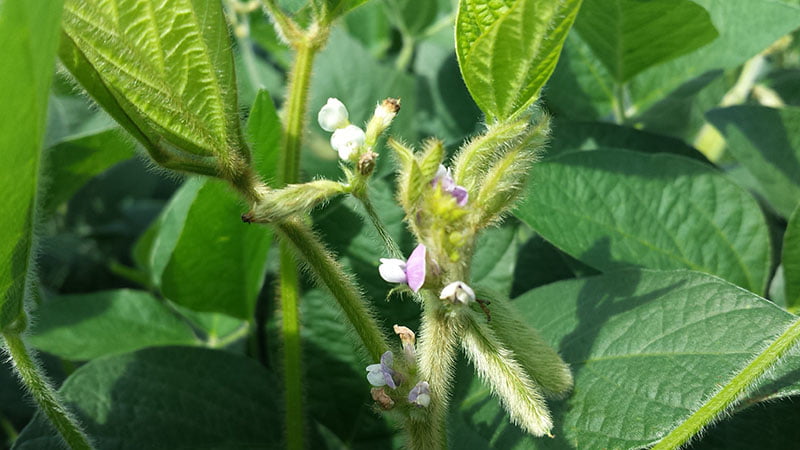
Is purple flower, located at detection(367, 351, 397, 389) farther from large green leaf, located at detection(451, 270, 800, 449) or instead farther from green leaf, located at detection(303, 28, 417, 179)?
green leaf, located at detection(303, 28, 417, 179)

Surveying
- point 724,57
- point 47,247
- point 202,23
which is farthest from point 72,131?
point 724,57

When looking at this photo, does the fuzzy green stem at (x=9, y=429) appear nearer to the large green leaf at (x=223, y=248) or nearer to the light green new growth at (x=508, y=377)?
the large green leaf at (x=223, y=248)

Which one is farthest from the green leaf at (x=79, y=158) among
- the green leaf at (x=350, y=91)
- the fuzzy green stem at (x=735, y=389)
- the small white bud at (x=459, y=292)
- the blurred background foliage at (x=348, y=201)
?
the fuzzy green stem at (x=735, y=389)

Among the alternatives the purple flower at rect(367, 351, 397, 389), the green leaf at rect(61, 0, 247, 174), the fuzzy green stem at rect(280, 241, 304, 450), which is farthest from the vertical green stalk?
the purple flower at rect(367, 351, 397, 389)

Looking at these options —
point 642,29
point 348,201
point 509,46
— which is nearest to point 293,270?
point 348,201

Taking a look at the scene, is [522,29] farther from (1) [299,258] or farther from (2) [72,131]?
(2) [72,131]

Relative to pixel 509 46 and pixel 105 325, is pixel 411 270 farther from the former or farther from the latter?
pixel 105 325
